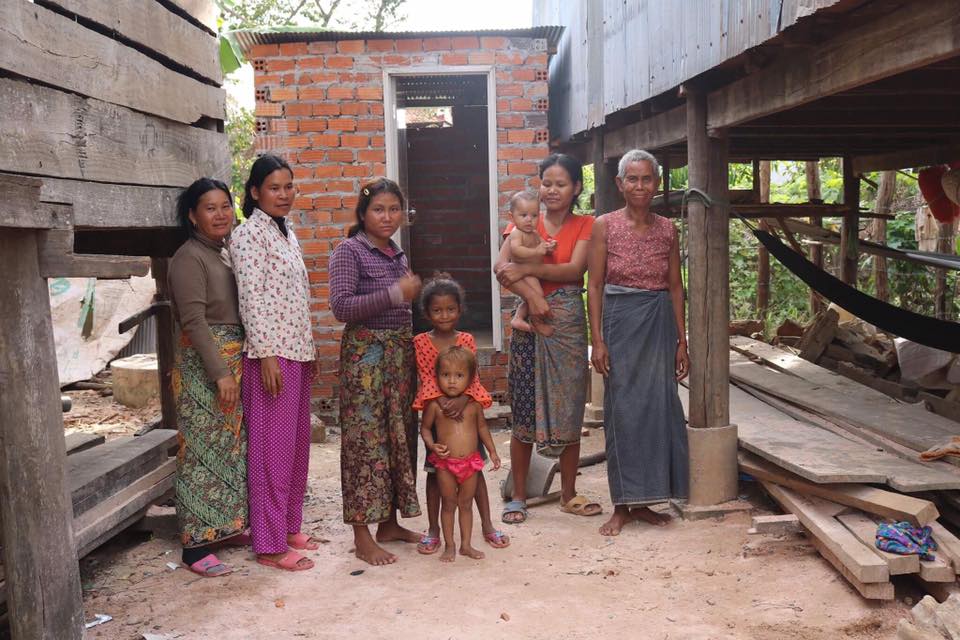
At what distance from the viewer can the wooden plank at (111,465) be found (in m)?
3.91

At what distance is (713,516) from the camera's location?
14.7 ft

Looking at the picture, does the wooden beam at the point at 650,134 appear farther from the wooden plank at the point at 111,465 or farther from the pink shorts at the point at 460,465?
the wooden plank at the point at 111,465

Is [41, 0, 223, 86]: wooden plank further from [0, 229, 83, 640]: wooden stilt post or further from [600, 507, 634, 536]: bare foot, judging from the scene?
[600, 507, 634, 536]: bare foot

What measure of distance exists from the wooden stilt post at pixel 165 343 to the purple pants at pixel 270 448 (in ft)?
4.28

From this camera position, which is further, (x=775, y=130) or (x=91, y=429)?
(x=91, y=429)

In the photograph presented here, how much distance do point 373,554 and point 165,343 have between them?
2034 millimetres

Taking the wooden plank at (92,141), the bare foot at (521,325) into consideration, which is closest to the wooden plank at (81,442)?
the wooden plank at (92,141)

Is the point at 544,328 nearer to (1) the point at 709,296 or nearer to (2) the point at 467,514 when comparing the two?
(1) the point at 709,296

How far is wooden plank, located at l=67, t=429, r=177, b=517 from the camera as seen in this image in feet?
12.8

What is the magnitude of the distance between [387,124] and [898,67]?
4.68 metres

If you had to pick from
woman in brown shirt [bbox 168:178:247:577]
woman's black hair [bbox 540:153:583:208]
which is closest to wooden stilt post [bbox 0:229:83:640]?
woman in brown shirt [bbox 168:178:247:577]

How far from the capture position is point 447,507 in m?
3.99

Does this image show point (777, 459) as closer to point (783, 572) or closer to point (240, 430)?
point (783, 572)

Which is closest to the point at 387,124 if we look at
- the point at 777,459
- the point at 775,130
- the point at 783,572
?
the point at 775,130
